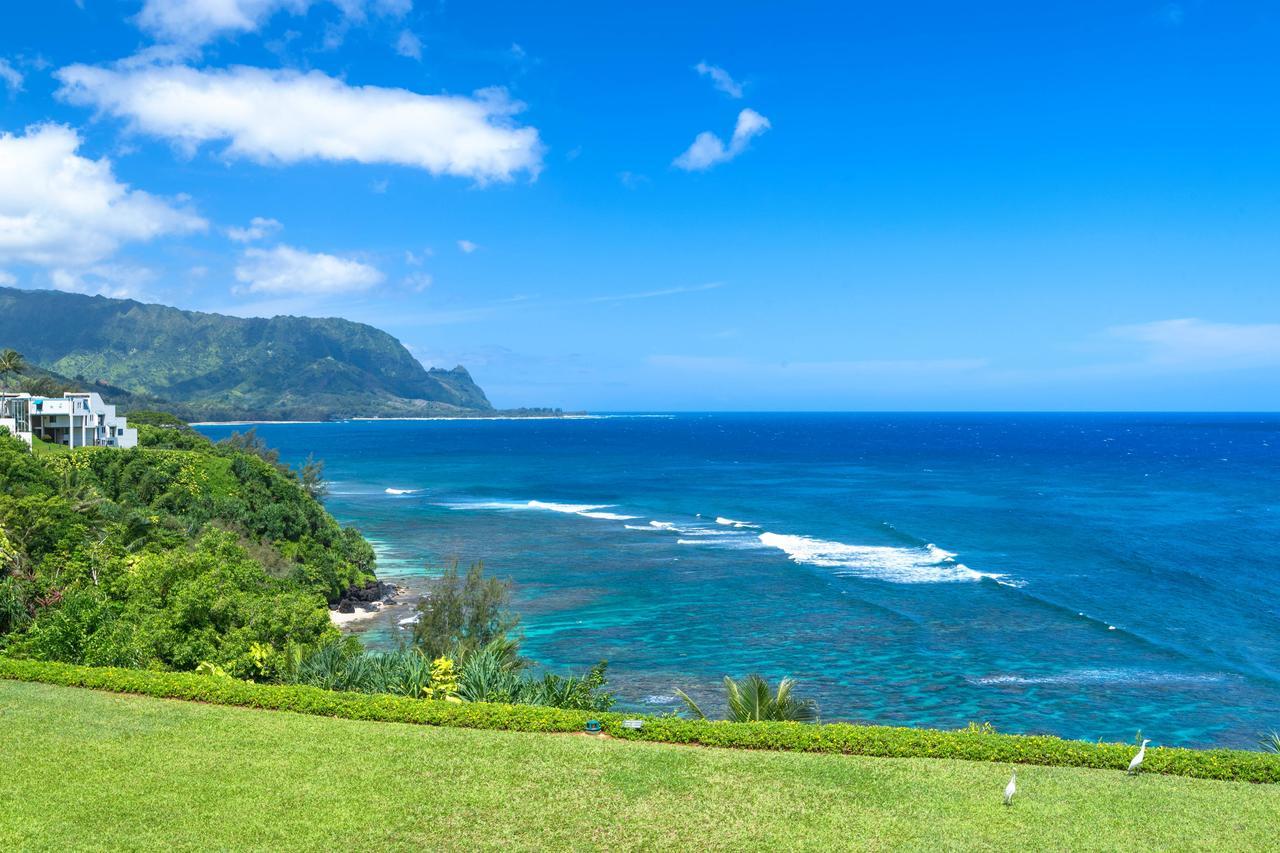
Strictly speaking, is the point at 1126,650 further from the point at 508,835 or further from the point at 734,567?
the point at 508,835

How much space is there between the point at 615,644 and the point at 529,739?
2387 centimetres

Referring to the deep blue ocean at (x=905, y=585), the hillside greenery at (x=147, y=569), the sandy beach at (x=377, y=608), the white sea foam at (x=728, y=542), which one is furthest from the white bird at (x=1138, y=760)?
the white sea foam at (x=728, y=542)

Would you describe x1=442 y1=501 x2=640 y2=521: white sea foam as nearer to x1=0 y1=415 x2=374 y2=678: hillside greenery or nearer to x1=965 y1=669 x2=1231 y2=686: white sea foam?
x1=0 y1=415 x2=374 y2=678: hillside greenery

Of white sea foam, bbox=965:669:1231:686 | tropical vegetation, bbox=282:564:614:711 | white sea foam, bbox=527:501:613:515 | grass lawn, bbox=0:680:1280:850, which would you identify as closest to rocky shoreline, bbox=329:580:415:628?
tropical vegetation, bbox=282:564:614:711

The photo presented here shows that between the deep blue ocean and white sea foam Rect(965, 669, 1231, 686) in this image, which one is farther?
white sea foam Rect(965, 669, 1231, 686)

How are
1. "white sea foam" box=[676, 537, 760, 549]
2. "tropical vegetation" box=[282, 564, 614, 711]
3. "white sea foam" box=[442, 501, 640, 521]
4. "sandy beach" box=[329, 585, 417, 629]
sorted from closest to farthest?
"tropical vegetation" box=[282, 564, 614, 711]
"sandy beach" box=[329, 585, 417, 629]
"white sea foam" box=[676, 537, 760, 549]
"white sea foam" box=[442, 501, 640, 521]

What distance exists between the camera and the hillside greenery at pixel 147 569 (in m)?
21.4

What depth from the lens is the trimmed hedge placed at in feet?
49.8

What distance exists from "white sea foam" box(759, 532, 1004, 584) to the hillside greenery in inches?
1088

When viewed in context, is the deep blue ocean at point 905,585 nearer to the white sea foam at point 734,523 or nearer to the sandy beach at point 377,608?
the white sea foam at point 734,523

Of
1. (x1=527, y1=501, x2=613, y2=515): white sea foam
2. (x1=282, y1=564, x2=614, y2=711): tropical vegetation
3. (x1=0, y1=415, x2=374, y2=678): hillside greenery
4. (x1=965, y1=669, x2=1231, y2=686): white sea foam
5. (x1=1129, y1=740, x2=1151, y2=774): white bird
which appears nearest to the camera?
(x1=1129, y1=740, x2=1151, y2=774): white bird

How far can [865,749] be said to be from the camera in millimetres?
15766

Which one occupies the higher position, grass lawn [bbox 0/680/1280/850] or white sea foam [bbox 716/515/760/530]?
grass lawn [bbox 0/680/1280/850]

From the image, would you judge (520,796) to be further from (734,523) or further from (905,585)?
(734,523)
